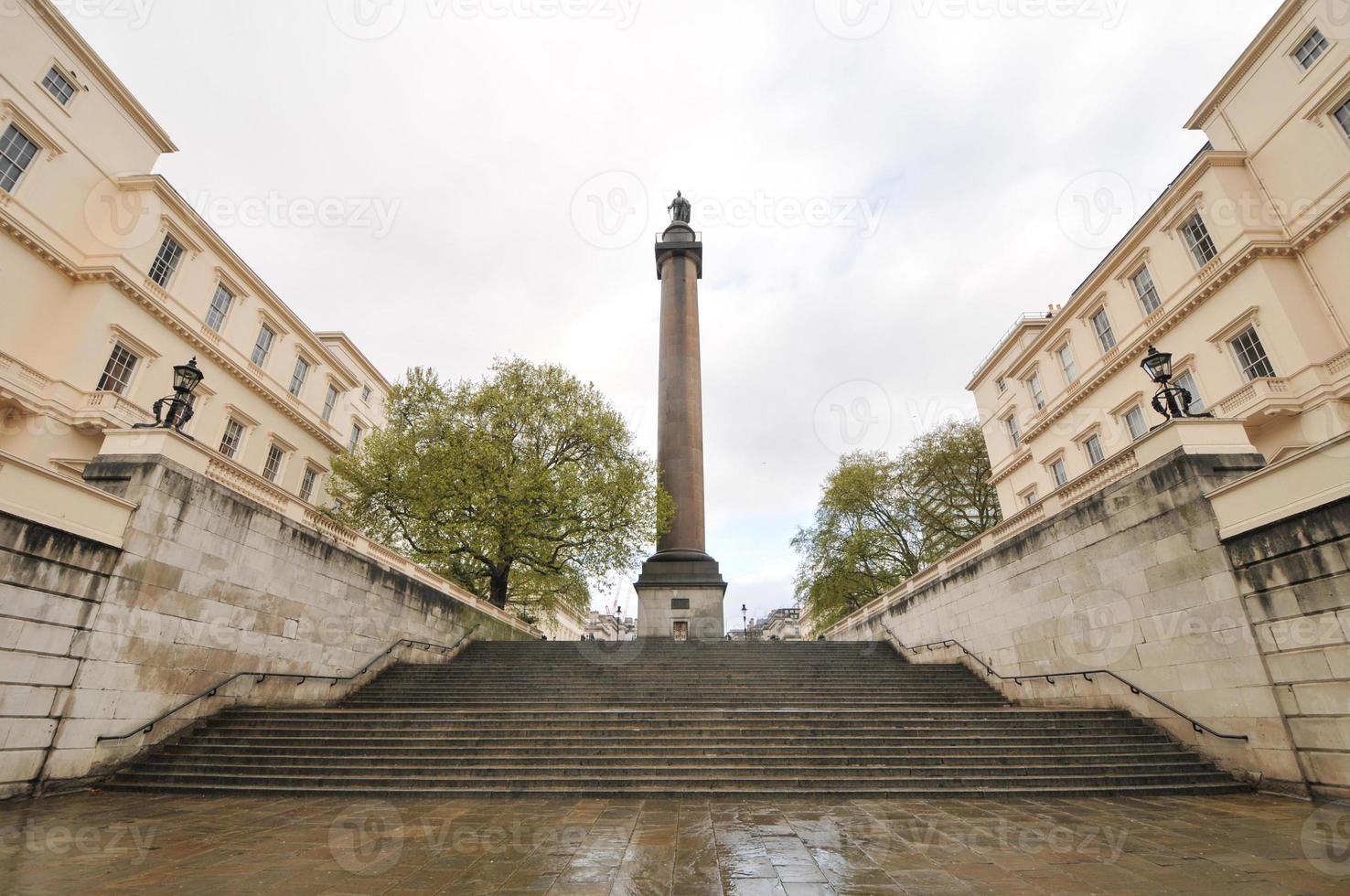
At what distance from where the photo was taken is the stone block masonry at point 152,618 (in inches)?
306

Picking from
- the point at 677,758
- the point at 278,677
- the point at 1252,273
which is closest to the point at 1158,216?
the point at 1252,273

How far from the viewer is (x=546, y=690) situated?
14195mm

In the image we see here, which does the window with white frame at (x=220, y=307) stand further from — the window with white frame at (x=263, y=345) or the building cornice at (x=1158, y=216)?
the building cornice at (x=1158, y=216)

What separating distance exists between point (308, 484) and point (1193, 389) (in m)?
37.3

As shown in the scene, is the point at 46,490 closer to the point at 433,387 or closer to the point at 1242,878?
the point at 1242,878

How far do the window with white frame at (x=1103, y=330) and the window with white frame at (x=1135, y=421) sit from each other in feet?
10.2

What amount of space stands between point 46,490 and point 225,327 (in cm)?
1880

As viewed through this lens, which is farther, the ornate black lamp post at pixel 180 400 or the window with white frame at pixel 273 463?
the window with white frame at pixel 273 463

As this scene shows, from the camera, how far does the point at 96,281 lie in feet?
60.0

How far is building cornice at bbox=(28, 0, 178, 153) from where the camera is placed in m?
17.4

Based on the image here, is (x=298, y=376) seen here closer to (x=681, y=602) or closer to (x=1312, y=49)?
(x=681, y=602)

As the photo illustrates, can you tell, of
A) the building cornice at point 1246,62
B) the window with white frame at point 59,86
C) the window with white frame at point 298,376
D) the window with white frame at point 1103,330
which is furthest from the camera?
the window with white frame at point 298,376

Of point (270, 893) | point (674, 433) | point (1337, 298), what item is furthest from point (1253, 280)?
point (270, 893)

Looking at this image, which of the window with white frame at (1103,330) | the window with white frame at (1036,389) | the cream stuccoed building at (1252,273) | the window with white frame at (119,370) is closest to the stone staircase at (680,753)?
the cream stuccoed building at (1252,273)
